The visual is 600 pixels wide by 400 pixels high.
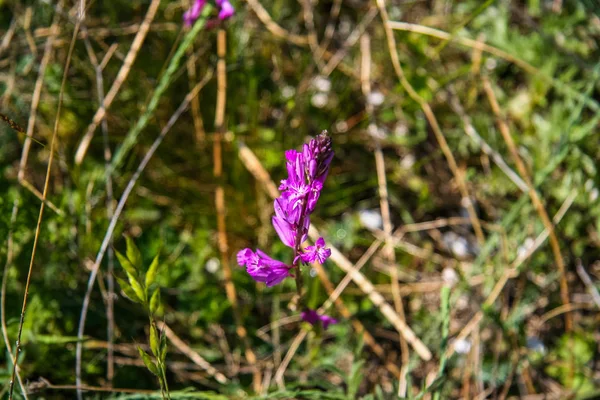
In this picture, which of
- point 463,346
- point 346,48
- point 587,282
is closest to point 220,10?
point 346,48

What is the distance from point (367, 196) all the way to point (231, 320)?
1083 millimetres

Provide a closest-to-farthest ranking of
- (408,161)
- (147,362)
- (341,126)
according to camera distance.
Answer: (147,362) → (341,126) → (408,161)

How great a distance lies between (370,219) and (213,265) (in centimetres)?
83

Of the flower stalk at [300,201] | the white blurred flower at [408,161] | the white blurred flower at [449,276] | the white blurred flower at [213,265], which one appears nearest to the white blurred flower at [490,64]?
the white blurred flower at [408,161]

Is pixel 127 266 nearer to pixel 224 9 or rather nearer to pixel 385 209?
pixel 224 9

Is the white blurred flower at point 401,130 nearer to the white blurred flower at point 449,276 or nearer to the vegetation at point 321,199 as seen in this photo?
the vegetation at point 321,199

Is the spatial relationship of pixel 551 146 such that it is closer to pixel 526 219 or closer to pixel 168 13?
pixel 526 219

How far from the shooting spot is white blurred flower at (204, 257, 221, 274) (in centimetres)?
274

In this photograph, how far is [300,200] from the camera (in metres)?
1.38

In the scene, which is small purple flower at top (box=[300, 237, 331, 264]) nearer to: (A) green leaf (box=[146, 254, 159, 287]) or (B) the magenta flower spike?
(B) the magenta flower spike

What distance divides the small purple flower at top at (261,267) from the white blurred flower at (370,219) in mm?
1531

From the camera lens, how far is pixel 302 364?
7.74 feet

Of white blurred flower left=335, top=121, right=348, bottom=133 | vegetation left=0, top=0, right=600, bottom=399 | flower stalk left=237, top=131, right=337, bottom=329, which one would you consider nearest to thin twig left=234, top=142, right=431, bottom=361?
vegetation left=0, top=0, right=600, bottom=399

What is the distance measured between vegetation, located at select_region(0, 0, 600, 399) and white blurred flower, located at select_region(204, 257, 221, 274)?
24 millimetres
